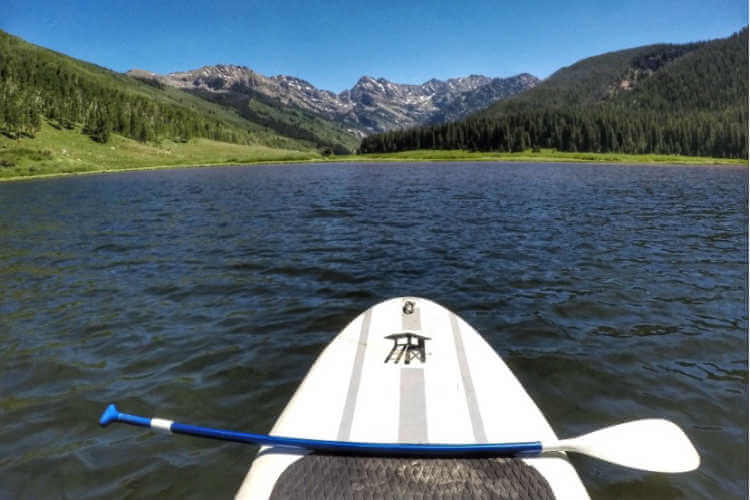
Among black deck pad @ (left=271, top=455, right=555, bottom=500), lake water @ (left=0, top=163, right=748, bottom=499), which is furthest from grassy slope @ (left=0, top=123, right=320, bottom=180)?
black deck pad @ (left=271, top=455, right=555, bottom=500)

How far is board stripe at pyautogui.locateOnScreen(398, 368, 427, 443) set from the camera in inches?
206

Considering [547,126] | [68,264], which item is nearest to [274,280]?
[68,264]

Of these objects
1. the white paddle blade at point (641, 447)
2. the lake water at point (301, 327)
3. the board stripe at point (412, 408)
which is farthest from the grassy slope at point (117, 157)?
the white paddle blade at point (641, 447)

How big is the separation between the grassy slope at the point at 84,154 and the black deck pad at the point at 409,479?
121175mm

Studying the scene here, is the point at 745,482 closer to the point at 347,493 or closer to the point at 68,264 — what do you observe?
the point at 347,493

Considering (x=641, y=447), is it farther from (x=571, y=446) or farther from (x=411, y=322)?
(x=411, y=322)

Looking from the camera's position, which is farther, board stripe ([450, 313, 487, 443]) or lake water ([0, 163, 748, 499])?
lake water ([0, 163, 748, 499])

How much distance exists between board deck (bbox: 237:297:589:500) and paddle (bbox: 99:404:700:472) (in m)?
0.20

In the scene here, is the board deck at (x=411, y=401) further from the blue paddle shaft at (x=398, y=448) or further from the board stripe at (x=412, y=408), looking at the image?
the blue paddle shaft at (x=398, y=448)

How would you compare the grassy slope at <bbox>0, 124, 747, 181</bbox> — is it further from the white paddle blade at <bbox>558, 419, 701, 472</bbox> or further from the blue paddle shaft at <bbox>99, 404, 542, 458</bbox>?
the white paddle blade at <bbox>558, 419, 701, 472</bbox>

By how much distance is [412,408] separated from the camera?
229 inches

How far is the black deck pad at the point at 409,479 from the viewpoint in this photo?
171 inches

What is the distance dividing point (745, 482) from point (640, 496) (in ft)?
5.93

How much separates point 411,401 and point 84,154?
168 meters
